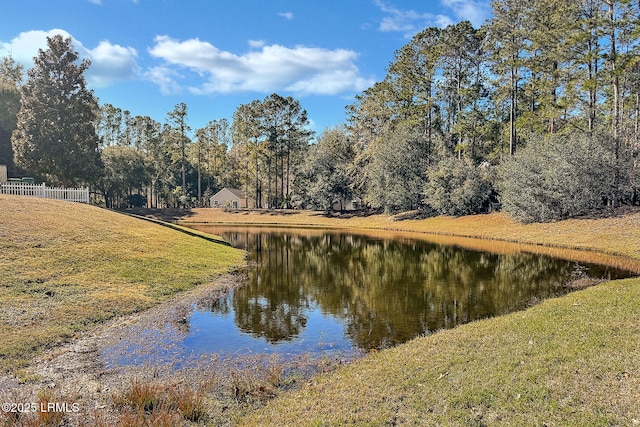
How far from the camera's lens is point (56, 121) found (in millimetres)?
51562

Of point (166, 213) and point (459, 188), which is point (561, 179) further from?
point (166, 213)

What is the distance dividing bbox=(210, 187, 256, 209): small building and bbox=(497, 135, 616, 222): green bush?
65136mm

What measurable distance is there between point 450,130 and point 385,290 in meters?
52.1

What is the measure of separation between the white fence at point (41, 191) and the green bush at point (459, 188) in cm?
4271

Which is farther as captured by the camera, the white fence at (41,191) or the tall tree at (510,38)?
the tall tree at (510,38)

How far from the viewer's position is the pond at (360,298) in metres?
11.3

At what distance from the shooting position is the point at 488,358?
787 centimetres

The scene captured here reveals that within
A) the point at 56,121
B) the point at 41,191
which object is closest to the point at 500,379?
the point at 41,191

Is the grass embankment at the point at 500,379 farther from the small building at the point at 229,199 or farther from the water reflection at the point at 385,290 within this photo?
the small building at the point at 229,199

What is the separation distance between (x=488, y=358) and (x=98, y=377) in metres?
8.42

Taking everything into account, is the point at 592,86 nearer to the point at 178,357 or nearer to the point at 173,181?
the point at 178,357

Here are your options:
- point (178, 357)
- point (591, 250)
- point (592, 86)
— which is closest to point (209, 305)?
point (178, 357)

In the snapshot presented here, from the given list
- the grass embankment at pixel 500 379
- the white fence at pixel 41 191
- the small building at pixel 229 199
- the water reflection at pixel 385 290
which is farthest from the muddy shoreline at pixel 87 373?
the small building at pixel 229 199

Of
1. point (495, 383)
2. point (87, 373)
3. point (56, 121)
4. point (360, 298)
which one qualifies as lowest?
point (360, 298)
